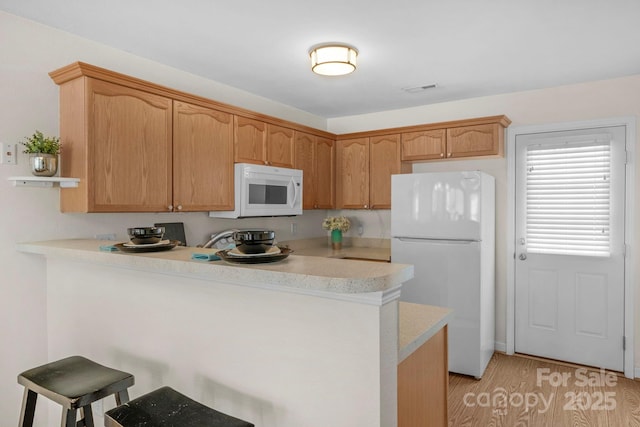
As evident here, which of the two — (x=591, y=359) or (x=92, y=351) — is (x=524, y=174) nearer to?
(x=591, y=359)

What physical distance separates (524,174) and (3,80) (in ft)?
12.8

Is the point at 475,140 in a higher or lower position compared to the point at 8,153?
higher

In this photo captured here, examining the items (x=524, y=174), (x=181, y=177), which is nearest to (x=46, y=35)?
(x=181, y=177)

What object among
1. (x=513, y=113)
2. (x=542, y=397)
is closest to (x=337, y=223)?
(x=513, y=113)

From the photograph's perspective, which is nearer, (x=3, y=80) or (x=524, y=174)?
(x=3, y=80)

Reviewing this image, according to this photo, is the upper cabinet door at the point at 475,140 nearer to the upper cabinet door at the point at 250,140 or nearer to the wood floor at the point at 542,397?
the upper cabinet door at the point at 250,140

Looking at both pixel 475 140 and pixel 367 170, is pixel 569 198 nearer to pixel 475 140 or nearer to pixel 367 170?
pixel 475 140

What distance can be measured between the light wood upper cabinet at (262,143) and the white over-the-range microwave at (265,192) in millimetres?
92

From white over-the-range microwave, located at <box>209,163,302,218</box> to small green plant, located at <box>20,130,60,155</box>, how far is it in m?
1.23

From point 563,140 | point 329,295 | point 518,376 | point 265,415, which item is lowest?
point 518,376

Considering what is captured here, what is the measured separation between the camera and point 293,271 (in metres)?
1.24

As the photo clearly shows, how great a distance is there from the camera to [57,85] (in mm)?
2389

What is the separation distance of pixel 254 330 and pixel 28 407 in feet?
3.43

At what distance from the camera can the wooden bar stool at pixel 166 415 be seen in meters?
1.29
